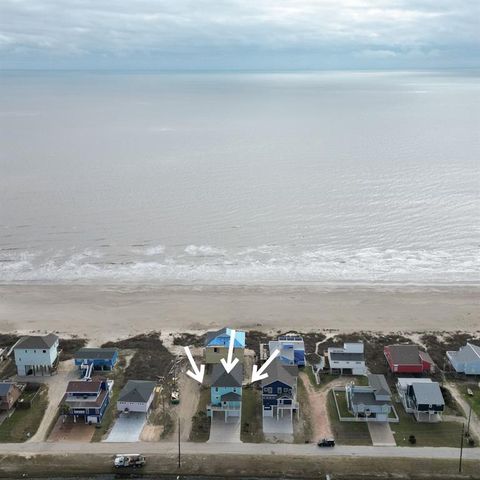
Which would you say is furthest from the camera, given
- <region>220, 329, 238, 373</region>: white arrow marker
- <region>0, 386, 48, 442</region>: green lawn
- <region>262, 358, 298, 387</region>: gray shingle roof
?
<region>220, 329, 238, 373</region>: white arrow marker

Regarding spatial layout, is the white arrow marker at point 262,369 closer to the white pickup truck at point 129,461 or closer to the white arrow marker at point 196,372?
the white arrow marker at point 196,372

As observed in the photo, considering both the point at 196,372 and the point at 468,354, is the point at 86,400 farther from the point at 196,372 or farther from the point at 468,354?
the point at 468,354

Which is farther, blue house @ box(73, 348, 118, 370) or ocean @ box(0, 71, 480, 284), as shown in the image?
ocean @ box(0, 71, 480, 284)

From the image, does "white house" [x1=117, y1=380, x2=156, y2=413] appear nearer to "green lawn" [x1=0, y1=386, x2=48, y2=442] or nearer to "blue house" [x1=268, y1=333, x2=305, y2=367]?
"green lawn" [x1=0, y1=386, x2=48, y2=442]

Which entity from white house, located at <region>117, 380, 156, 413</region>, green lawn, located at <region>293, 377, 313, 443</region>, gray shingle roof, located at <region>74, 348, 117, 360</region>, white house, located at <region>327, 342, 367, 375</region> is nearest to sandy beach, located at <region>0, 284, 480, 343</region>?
gray shingle roof, located at <region>74, 348, 117, 360</region>

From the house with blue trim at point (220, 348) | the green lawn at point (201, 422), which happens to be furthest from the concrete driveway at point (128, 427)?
the house with blue trim at point (220, 348)
